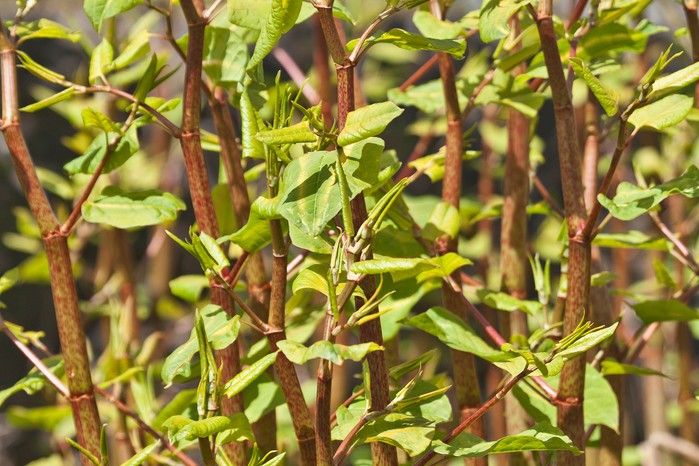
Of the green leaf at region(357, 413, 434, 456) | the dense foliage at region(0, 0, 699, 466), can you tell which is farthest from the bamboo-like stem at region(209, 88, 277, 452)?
the green leaf at region(357, 413, 434, 456)

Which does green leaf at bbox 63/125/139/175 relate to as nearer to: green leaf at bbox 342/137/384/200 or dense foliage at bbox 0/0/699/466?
dense foliage at bbox 0/0/699/466

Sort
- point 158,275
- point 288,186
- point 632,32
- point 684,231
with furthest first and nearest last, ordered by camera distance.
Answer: point 158,275
point 684,231
point 632,32
point 288,186

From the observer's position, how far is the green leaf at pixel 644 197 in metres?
0.45

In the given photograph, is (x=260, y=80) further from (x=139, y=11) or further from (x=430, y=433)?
(x=139, y=11)

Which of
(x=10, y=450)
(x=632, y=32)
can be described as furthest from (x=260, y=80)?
(x=10, y=450)

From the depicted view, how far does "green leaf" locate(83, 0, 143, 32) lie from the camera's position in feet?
1.51

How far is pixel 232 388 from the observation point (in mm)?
Result: 410

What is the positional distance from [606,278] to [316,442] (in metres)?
0.28

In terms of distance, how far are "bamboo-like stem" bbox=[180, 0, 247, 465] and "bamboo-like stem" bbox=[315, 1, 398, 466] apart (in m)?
0.12

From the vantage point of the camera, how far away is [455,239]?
0.60 metres

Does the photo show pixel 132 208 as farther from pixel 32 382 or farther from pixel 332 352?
pixel 332 352

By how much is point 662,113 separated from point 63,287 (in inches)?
14.9

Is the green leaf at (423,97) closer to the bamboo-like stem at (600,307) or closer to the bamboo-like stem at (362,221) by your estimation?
the bamboo-like stem at (600,307)

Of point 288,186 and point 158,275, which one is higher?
point 288,186
